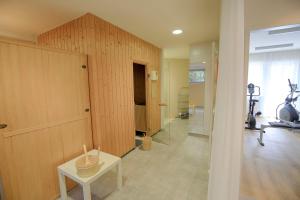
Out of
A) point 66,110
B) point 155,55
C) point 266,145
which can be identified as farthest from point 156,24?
point 266,145

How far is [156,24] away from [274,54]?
5545 millimetres

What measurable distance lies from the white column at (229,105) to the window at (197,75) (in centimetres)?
270

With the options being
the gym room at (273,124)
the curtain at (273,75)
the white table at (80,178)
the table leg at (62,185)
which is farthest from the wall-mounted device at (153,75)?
the curtain at (273,75)

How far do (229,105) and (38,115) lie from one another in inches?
79.8

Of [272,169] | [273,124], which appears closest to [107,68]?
[272,169]

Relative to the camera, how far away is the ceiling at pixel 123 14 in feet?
6.31

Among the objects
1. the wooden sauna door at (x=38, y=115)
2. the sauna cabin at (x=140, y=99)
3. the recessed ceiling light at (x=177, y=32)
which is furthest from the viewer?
the sauna cabin at (x=140, y=99)

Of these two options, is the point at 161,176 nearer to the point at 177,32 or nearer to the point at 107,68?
the point at 107,68

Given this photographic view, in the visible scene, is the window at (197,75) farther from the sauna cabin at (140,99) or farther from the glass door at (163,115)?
the sauna cabin at (140,99)

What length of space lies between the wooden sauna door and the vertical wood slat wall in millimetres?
214

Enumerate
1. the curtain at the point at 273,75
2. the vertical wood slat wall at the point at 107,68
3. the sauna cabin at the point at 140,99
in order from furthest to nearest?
the curtain at the point at 273,75 < the sauna cabin at the point at 140,99 < the vertical wood slat wall at the point at 107,68

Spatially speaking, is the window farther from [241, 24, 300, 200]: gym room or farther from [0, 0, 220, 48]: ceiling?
[241, 24, 300, 200]: gym room

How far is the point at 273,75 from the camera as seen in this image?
224 inches

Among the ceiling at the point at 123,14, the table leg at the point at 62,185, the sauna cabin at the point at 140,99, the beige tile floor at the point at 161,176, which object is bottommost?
the beige tile floor at the point at 161,176
